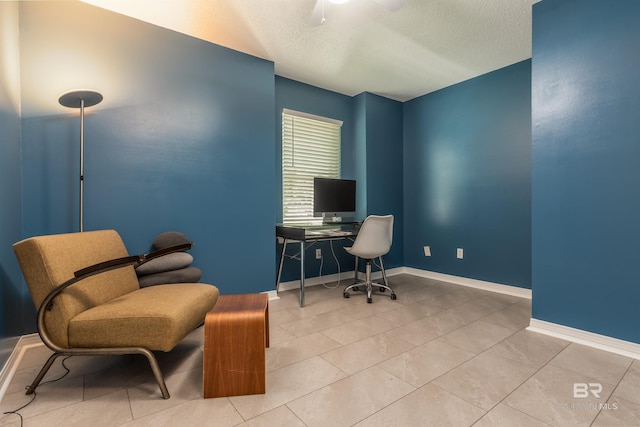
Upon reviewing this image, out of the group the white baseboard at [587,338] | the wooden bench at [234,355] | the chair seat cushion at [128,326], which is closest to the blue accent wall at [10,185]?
the chair seat cushion at [128,326]

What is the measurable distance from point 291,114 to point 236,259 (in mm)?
1890

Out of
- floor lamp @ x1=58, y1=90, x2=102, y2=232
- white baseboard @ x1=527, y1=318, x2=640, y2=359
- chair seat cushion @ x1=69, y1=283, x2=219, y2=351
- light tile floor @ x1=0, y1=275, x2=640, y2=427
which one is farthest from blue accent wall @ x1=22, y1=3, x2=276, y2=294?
white baseboard @ x1=527, y1=318, x2=640, y2=359

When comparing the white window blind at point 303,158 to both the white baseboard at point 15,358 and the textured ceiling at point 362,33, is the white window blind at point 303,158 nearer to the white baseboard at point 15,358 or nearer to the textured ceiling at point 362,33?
the textured ceiling at point 362,33

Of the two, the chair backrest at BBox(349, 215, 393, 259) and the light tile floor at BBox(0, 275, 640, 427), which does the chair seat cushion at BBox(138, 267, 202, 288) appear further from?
the chair backrest at BBox(349, 215, 393, 259)

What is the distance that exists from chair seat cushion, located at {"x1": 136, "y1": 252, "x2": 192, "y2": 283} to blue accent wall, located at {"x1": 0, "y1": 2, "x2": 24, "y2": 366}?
699 millimetres

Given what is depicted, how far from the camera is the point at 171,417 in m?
1.33

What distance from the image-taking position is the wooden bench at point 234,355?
1470 millimetres

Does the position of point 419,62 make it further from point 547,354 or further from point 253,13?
point 547,354

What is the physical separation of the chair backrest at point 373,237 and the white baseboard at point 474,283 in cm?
138

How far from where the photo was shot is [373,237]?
10.00 feet

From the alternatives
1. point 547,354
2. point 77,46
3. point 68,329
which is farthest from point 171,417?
point 77,46

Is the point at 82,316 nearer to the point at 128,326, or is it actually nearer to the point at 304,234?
the point at 128,326

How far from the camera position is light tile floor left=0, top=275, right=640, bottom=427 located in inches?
52.4

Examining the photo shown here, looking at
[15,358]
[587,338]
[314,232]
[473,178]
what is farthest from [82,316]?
[473,178]
